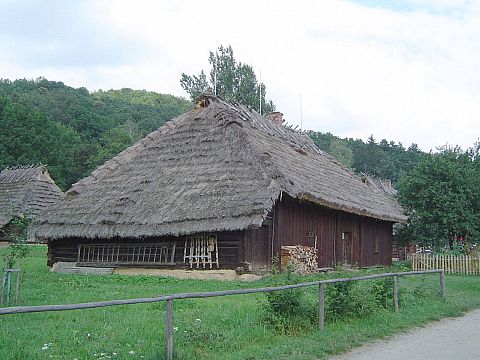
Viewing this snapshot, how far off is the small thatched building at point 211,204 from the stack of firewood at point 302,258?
0.37 meters

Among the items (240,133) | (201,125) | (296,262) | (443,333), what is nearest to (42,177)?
(201,125)

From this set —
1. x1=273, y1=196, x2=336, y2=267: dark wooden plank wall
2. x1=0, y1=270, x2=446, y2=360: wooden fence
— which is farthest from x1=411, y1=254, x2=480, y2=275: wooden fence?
x1=0, y1=270, x2=446, y2=360: wooden fence

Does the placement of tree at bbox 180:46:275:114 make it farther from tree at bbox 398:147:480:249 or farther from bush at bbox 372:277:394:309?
bush at bbox 372:277:394:309

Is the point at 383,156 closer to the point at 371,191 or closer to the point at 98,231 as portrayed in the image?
the point at 371,191

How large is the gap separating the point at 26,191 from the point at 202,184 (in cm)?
1966

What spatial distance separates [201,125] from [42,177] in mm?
18199

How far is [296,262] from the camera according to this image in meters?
18.6

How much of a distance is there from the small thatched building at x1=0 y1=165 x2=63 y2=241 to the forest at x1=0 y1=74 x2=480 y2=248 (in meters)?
16.1

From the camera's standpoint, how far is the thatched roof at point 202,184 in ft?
56.7

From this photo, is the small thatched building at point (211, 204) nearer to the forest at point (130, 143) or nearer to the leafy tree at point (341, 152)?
the forest at point (130, 143)

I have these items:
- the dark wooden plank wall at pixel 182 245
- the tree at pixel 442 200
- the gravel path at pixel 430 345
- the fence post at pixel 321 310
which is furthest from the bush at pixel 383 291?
the tree at pixel 442 200

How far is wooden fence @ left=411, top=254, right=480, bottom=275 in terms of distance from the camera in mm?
23312

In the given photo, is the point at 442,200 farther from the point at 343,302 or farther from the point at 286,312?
the point at 286,312

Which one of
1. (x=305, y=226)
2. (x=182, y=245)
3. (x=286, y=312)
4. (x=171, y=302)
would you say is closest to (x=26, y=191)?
(x=182, y=245)
